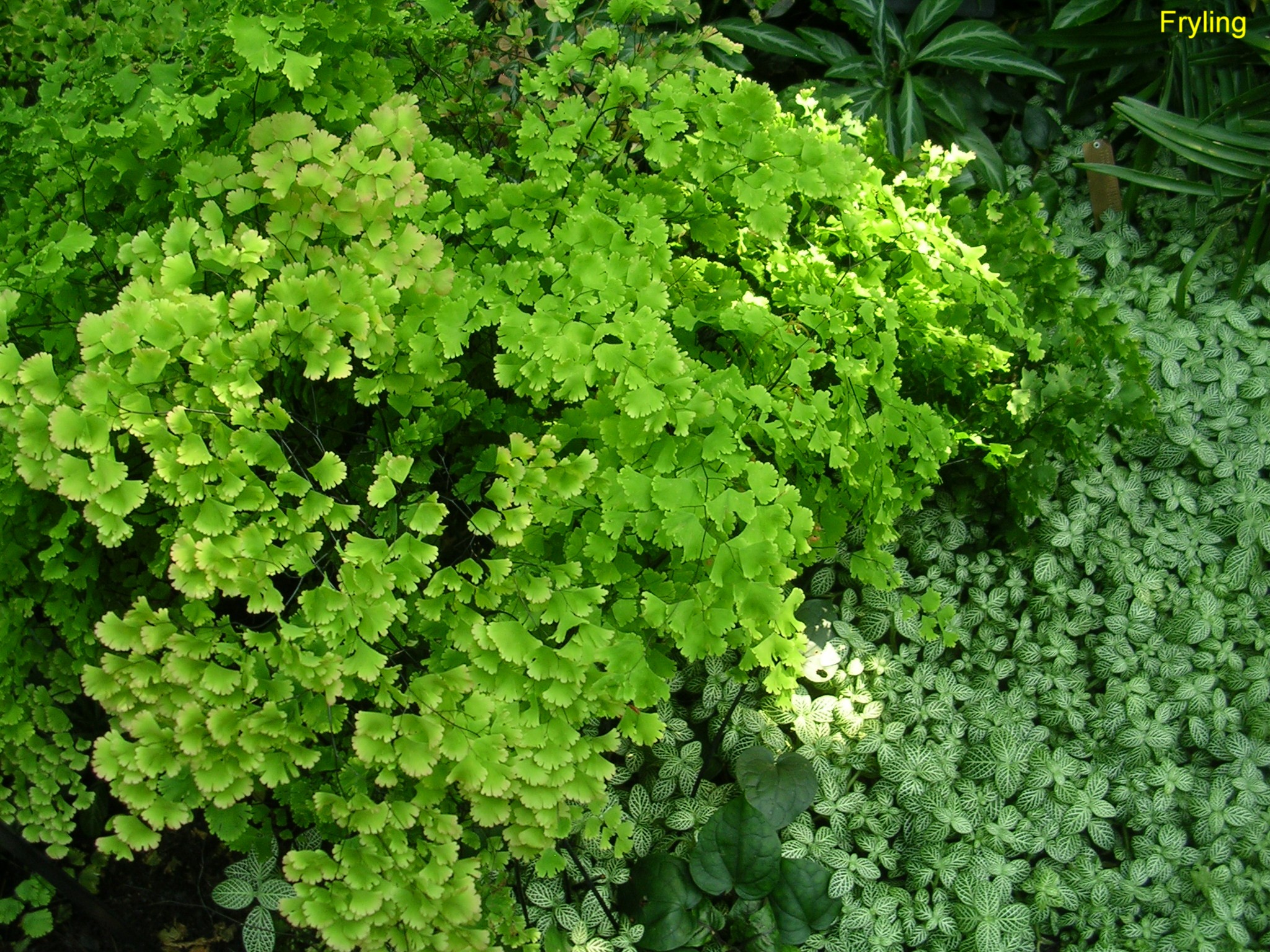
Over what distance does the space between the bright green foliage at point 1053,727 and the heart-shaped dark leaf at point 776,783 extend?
120 millimetres

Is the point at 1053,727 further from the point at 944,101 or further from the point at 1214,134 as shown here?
the point at 944,101

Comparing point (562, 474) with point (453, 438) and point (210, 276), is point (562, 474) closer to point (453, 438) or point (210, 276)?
point (453, 438)

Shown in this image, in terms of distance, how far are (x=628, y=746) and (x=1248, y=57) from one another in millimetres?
3042

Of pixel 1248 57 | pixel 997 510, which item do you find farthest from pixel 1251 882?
pixel 1248 57

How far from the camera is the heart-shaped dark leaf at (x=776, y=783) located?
2.13 meters

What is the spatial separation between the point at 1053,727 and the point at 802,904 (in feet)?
2.84

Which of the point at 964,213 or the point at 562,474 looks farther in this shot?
the point at 964,213

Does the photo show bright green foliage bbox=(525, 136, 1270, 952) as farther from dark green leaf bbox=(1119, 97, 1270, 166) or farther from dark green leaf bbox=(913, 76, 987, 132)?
dark green leaf bbox=(913, 76, 987, 132)

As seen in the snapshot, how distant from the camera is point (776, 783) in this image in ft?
7.09

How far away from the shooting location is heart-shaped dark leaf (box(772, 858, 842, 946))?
2102 mm

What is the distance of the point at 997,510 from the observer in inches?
112

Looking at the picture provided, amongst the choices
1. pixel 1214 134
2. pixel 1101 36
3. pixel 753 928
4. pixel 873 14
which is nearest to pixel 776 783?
pixel 753 928

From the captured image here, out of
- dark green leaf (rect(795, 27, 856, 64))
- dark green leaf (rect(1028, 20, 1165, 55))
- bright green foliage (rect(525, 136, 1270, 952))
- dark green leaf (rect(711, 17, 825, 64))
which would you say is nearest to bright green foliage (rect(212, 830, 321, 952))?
bright green foliage (rect(525, 136, 1270, 952))

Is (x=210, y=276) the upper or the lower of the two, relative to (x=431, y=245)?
lower
